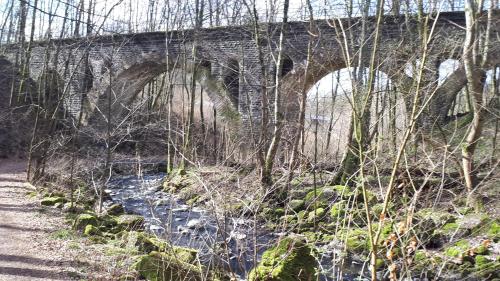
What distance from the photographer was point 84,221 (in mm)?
8398

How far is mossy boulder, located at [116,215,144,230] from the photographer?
29.4 ft

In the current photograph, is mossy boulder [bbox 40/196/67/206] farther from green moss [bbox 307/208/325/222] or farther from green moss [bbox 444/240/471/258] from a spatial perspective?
green moss [bbox 444/240/471/258]

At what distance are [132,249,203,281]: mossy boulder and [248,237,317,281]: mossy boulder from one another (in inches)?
27.6

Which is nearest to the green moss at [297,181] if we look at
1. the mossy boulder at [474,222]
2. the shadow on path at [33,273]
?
the mossy boulder at [474,222]

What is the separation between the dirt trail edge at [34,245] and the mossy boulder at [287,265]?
2.23m

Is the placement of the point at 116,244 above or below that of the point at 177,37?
below

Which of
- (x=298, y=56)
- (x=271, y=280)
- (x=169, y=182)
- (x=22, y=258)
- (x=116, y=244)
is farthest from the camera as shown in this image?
(x=298, y=56)

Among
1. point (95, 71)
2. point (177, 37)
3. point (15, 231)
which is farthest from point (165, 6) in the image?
point (15, 231)

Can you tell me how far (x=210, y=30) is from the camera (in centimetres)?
1677

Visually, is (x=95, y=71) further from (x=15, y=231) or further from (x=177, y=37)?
(x=15, y=231)

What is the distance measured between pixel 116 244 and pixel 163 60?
11.9 meters

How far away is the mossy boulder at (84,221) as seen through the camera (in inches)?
325

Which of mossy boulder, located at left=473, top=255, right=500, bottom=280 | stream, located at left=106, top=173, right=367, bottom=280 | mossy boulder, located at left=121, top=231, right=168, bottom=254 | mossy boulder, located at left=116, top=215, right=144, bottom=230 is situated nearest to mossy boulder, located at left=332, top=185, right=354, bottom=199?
stream, located at left=106, top=173, right=367, bottom=280

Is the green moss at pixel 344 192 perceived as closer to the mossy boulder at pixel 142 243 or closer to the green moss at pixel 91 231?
the mossy boulder at pixel 142 243
